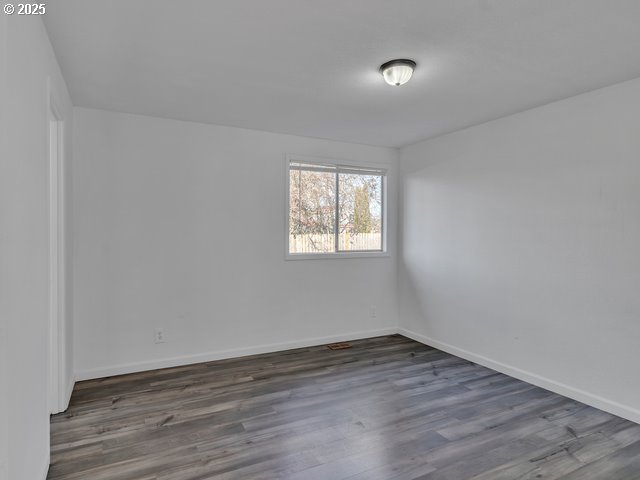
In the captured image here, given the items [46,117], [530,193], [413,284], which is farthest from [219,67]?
[413,284]

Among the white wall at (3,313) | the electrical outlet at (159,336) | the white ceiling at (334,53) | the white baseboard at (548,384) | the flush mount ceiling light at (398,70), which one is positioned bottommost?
the white baseboard at (548,384)

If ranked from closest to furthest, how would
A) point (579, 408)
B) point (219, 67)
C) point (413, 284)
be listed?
point (219, 67) → point (579, 408) → point (413, 284)

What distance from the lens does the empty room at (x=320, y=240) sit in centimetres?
204

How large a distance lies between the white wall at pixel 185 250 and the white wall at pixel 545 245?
1.31 metres

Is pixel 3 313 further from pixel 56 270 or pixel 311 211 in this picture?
pixel 311 211

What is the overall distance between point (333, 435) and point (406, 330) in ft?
8.82

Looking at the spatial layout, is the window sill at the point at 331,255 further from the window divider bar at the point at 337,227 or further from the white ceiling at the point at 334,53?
the white ceiling at the point at 334,53

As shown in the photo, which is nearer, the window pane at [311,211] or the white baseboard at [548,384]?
the white baseboard at [548,384]

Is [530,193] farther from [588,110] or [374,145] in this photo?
[374,145]

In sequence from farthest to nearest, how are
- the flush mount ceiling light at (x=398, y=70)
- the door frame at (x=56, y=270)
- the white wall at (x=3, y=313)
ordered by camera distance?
1. the door frame at (x=56, y=270)
2. the flush mount ceiling light at (x=398, y=70)
3. the white wall at (x=3, y=313)

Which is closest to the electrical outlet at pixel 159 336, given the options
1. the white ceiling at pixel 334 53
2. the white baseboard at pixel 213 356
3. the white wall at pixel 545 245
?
the white baseboard at pixel 213 356

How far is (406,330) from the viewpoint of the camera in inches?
199

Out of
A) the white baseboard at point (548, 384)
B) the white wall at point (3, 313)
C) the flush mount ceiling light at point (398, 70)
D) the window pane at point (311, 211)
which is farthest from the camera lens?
the window pane at point (311, 211)

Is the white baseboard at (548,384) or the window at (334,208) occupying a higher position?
the window at (334,208)
